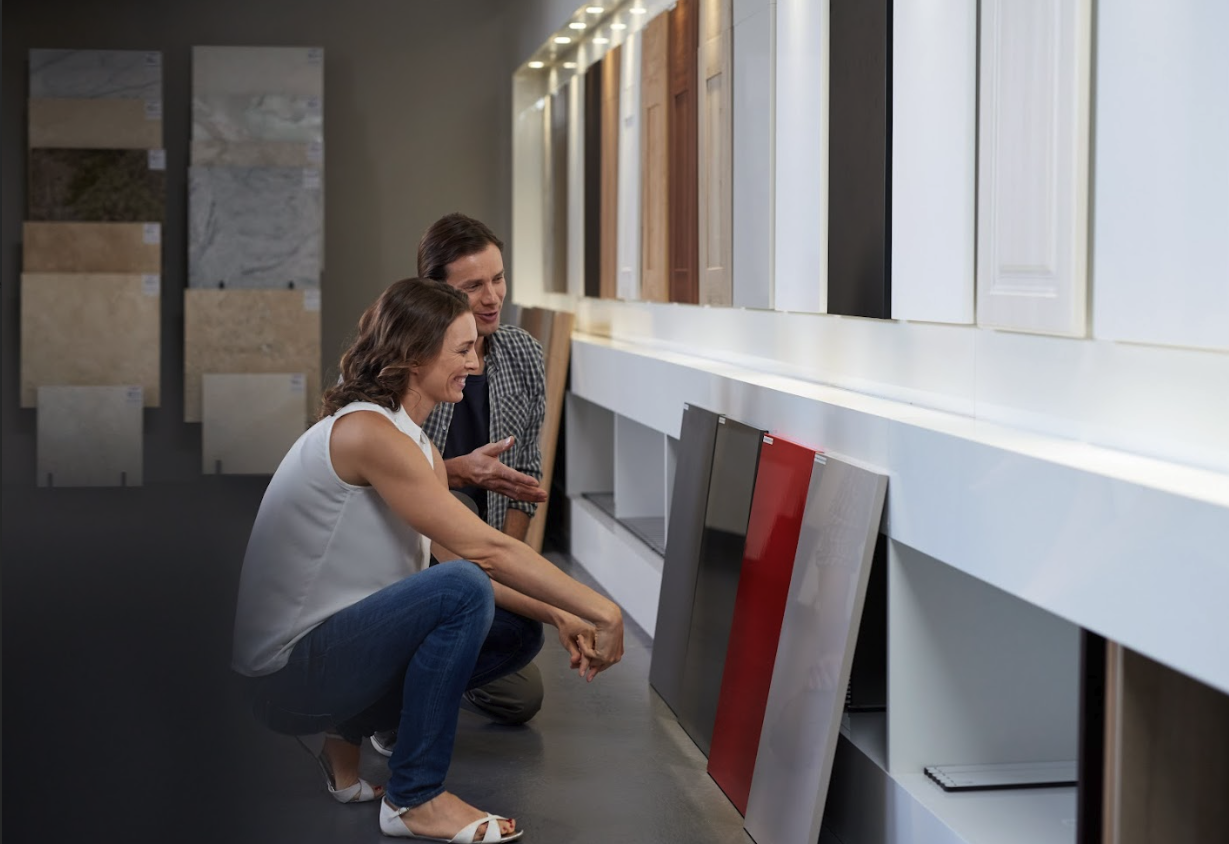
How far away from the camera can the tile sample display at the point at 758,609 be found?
9.48ft

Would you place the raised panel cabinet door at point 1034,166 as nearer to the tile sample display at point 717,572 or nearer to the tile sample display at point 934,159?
the tile sample display at point 934,159

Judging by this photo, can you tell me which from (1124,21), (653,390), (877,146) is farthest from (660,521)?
(1124,21)

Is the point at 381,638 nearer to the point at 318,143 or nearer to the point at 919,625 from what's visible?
the point at 919,625

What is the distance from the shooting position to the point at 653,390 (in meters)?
4.46

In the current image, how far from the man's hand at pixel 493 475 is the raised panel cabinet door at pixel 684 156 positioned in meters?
1.44

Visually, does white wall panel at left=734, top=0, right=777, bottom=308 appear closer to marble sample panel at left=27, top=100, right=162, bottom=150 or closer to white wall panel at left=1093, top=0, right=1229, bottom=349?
white wall panel at left=1093, top=0, right=1229, bottom=349

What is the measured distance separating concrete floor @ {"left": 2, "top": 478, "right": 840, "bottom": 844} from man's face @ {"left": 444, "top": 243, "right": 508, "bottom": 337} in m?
1.06

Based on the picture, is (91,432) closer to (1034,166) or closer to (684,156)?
(684,156)

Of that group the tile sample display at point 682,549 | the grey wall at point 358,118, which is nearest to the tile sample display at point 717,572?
the tile sample display at point 682,549

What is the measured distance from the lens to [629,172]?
215 inches

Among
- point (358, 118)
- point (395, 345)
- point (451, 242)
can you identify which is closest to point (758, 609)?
point (395, 345)

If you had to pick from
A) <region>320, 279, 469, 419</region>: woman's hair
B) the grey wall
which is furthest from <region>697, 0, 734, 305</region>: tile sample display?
the grey wall

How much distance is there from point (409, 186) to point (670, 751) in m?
5.95

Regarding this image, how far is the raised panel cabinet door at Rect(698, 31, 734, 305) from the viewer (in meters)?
4.06
